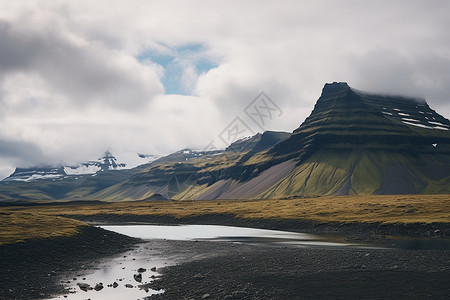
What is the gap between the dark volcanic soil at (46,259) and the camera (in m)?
41.8

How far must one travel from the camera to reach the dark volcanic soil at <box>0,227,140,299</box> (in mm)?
41844

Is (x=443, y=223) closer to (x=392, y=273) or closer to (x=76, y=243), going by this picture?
(x=392, y=273)

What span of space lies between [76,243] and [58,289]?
3164 centimetres

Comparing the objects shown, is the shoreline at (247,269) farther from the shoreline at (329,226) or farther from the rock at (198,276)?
the shoreline at (329,226)

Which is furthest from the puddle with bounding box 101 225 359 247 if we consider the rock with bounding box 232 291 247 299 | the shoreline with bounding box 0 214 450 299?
the rock with bounding box 232 291 247 299

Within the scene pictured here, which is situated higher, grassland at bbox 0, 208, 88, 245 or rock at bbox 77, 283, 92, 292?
grassland at bbox 0, 208, 88, 245

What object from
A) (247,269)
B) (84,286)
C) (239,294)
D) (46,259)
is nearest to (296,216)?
(247,269)

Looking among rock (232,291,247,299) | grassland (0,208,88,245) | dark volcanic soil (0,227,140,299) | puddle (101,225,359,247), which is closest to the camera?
rock (232,291,247,299)

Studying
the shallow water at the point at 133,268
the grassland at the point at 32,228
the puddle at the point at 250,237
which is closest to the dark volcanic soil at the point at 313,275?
the shallow water at the point at 133,268

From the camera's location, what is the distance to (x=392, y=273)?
47.4 m

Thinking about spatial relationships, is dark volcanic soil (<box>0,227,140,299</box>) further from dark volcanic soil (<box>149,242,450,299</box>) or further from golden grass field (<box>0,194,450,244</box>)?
dark volcanic soil (<box>149,242,450,299</box>)

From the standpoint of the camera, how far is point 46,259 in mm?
57656

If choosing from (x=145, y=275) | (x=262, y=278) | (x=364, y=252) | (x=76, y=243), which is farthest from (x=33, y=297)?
(x=364, y=252)

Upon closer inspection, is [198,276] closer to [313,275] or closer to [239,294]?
[239,294]
